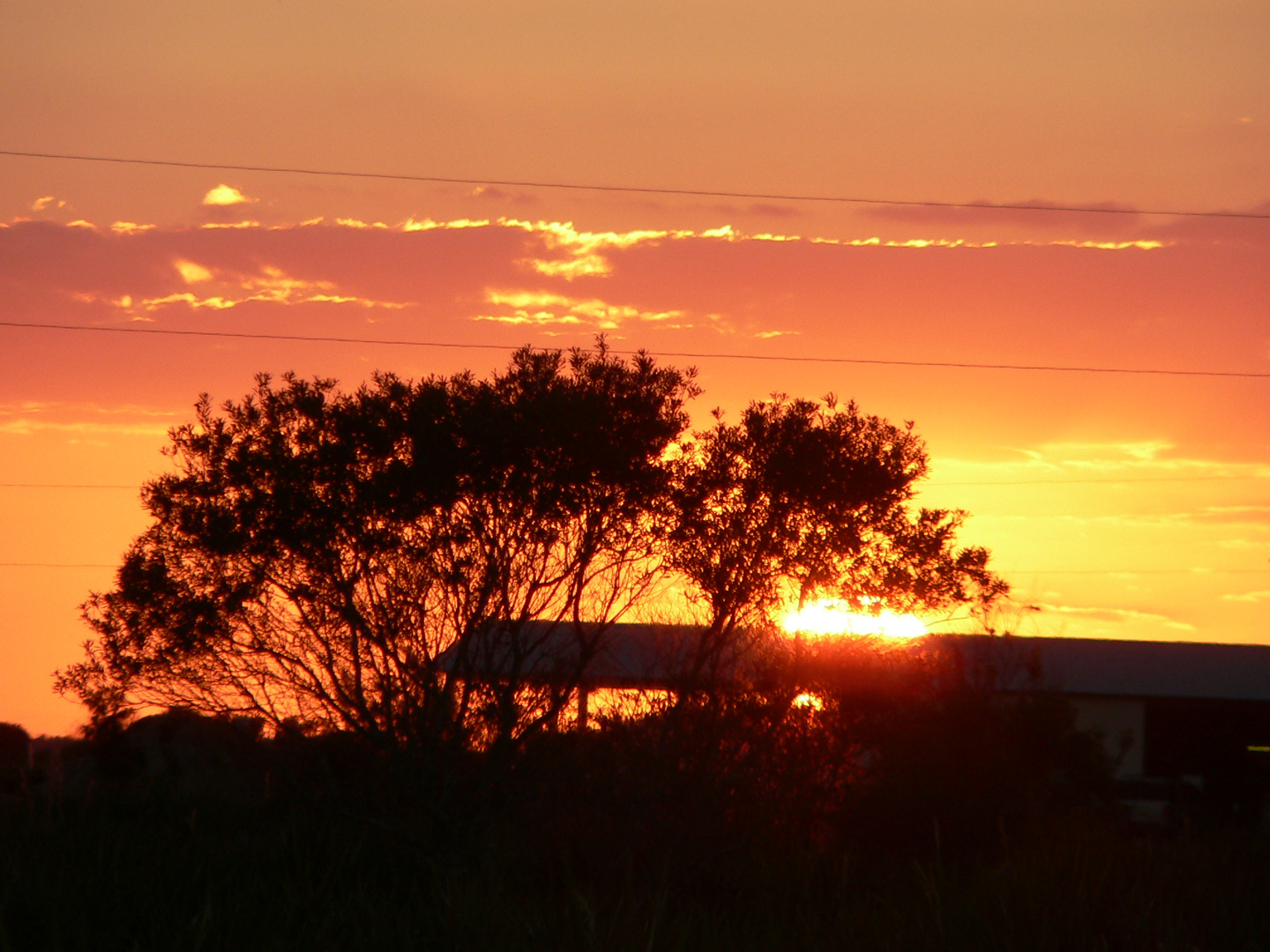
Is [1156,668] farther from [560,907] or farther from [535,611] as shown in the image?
[560,907]

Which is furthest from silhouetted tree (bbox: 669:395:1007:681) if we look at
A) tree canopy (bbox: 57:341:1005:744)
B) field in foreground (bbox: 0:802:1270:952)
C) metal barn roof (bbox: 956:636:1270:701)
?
metal barn roof (bbox: 956:636:1270:701)

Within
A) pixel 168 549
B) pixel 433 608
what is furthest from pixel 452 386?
pixel 168 549

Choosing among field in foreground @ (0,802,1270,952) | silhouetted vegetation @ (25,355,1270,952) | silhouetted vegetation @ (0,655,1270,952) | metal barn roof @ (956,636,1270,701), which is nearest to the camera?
field in foreground @ (0,802,1270,952)

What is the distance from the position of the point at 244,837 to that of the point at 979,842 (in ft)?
50.1

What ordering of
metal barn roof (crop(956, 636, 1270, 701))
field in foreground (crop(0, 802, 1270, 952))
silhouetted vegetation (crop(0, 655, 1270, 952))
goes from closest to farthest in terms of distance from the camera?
1. field in foreground (crop(0, 802, 1270, 952))
2. silhouetted vegetation (crop(0, 655, 1270, 952))
3. metal barn roof (crop(956, 636, 1270, 701))

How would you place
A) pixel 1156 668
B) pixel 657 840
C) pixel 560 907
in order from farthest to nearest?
pixel 1156 668 → pixel 657 840 → pixel 560 907

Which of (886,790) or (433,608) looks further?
(886,790)

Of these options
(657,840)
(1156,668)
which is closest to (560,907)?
(657,840)

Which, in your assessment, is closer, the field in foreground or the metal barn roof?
the field in foreground

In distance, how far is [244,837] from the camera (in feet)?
33.3

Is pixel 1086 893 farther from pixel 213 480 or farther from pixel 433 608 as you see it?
pixel 213 480

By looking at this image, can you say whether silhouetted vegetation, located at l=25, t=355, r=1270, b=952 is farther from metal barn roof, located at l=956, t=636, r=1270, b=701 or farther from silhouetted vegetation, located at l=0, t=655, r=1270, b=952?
metal barn roof, located at l=956, t=636, r=1270, b=701

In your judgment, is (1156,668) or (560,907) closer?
(560,907)

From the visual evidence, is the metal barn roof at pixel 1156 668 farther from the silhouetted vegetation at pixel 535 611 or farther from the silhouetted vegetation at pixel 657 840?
the silhouetted vegetation at pixel 535 611
